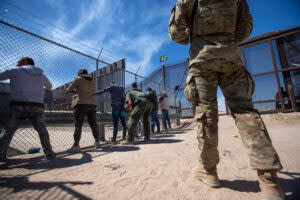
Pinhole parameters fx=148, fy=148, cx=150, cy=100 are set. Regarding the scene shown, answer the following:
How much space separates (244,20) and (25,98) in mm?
3143

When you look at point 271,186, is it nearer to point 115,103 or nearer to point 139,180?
point 139,180

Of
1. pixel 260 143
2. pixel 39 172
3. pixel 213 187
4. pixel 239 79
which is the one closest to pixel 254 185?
pixel 213 187

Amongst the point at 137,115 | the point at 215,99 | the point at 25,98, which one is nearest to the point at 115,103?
the point at 137,115

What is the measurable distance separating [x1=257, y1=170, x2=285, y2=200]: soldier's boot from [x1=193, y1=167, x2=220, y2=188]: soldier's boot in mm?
358

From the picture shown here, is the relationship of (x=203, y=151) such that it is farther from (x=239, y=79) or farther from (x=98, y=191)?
(x=98, y=191)

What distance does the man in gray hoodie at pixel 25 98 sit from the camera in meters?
2.22

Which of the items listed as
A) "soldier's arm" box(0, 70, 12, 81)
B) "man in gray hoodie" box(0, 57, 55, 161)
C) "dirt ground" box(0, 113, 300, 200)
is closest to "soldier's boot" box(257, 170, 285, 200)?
"dirt ground" box(0, 113, 300, 200)

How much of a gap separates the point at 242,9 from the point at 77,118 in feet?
10.3

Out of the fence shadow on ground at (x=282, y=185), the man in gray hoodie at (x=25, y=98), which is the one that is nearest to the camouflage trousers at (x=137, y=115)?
the man in gray hoodie at (x=25, y=98)

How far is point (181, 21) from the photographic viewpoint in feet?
5.02

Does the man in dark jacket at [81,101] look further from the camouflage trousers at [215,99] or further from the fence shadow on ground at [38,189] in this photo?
the camouflage trousers at [215,99]

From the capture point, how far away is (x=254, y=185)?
1352 mm

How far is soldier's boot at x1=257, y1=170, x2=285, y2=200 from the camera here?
1.01 meters

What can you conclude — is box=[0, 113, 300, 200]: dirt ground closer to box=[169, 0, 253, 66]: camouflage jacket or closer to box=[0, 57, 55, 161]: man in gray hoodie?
box=[0, 57, 55, 161]: man in gray hoodie
